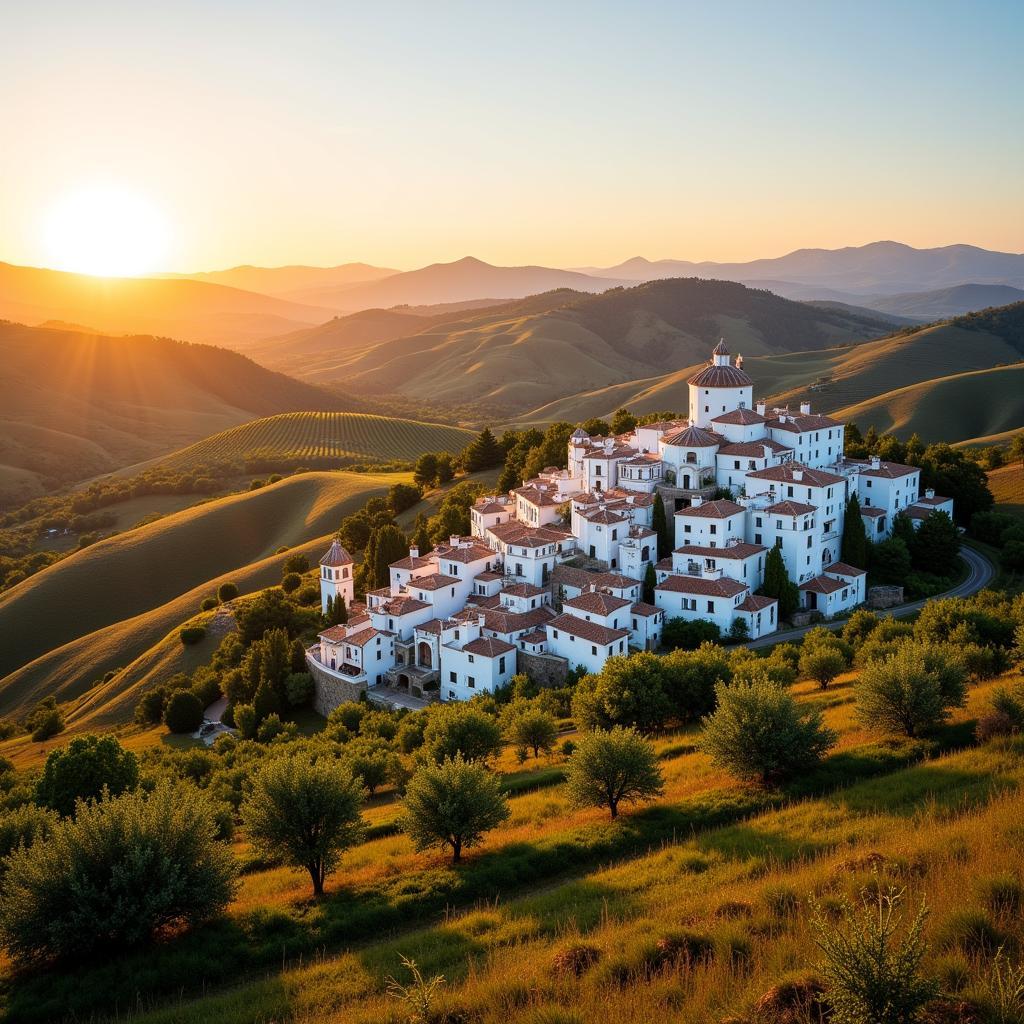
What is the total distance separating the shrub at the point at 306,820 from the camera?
21453 millimetres

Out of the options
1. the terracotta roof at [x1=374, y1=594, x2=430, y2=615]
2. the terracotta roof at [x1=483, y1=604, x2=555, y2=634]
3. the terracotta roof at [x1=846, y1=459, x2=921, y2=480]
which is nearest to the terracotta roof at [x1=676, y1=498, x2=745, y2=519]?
the terracotta roof at [x1=483, y1=604, x2=555, y2=634]

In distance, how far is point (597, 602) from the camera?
1831 inches

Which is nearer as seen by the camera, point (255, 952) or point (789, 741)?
point (255, 952)

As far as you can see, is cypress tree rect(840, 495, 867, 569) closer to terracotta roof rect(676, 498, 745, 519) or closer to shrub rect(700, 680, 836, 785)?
terracotta roof rect(676, 498, 745, 519)

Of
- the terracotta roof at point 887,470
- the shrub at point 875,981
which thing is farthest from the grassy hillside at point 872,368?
the shrub at point 875,981

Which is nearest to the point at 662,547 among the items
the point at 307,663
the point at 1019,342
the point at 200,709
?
the point at 307,663

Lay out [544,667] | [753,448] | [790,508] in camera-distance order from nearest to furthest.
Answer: [544,667], [790,508], [753,448]

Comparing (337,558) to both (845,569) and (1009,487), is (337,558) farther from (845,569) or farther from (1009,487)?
(1009,487)

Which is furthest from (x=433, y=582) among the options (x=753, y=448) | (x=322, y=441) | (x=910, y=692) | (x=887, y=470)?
(x=322, y=441)

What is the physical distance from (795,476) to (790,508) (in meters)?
2.52

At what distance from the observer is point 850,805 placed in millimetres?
19297

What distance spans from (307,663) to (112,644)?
27828 mm

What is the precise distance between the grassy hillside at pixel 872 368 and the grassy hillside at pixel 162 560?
79.0m

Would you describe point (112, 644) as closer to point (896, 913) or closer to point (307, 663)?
point (307, 663)
